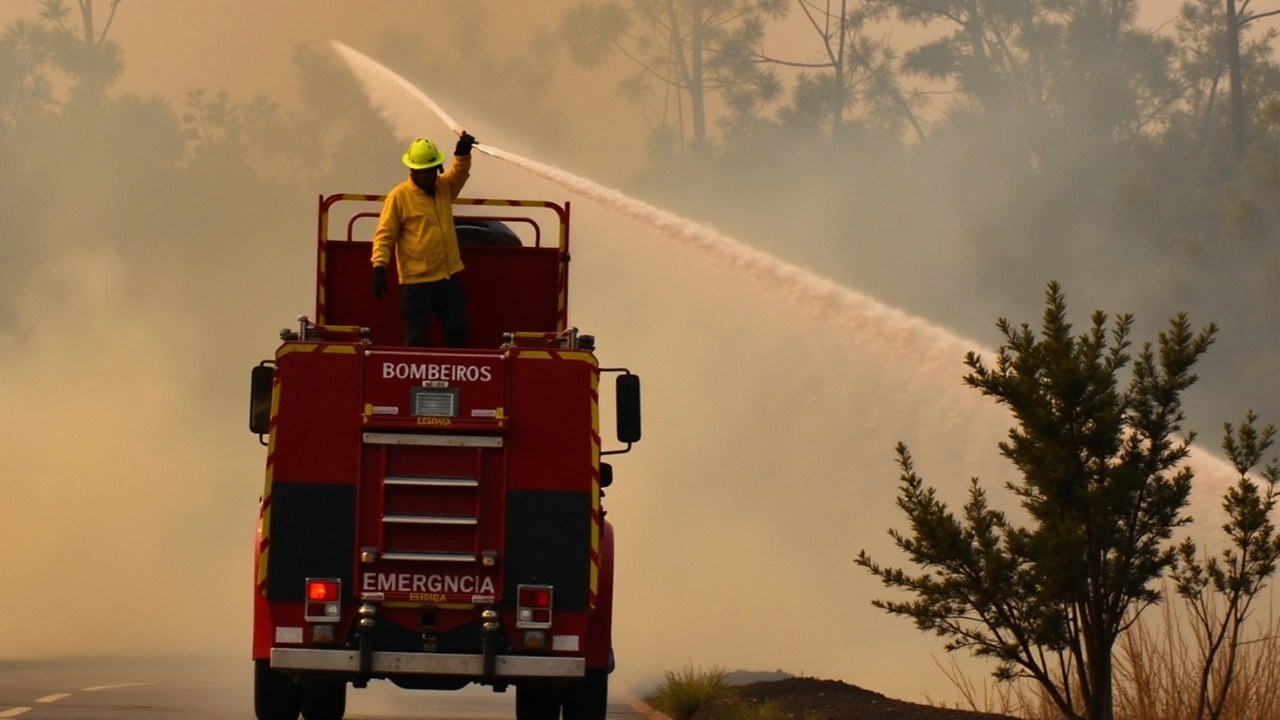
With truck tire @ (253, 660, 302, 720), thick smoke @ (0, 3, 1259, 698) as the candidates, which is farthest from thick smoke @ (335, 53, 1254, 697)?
truck tire @ (253, 660, 302, 720)

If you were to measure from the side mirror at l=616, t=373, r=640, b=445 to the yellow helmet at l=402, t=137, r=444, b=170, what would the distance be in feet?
5.64

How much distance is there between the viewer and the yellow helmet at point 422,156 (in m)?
12.1

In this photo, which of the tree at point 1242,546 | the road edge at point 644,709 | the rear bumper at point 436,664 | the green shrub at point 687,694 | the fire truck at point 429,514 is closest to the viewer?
the rear bumper at point 436,664

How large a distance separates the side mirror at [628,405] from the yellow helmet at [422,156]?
172 centimetres

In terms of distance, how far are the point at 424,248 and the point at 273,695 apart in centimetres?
265

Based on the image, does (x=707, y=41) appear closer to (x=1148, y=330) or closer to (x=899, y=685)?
(x=1148, y=330)

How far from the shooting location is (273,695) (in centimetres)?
1148

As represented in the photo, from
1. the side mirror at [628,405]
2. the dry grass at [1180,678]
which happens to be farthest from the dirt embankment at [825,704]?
the side mirror at [628,405]

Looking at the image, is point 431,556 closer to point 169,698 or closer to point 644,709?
point 644,709

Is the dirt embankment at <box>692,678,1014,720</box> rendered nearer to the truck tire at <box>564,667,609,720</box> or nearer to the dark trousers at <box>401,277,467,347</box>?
the truck tire at <box>564,667,609,720</box>

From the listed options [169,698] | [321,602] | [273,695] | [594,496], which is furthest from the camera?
[169,698]

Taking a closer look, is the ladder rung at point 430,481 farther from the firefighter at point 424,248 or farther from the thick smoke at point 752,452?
the thick smoke at point 752,452

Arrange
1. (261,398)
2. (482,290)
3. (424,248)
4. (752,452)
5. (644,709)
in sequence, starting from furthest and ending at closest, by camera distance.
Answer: (752,452) < (644,709) < (482,290) < (424,248) < (261,398)

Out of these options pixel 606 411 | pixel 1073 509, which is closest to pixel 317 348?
pixel 1073 509
